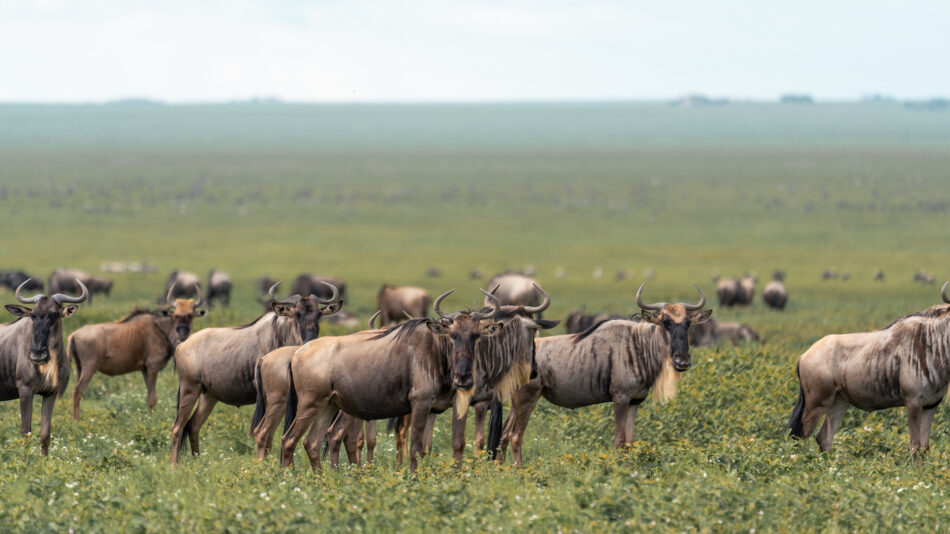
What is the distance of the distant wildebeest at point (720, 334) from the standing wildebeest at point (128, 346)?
16.1 metres

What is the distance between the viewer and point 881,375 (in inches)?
526

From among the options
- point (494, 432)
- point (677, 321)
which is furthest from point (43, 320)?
point (677, 321)

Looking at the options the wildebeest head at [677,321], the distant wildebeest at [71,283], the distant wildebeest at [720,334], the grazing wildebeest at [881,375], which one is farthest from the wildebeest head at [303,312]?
the distant wildebeest at [71,283]

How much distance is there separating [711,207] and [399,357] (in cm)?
9934

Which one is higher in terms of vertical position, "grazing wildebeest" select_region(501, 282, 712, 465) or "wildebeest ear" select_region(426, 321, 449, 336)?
"wildebeest ear" select_region(426, 321, 449, 336)

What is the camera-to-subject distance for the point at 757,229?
95125 mm

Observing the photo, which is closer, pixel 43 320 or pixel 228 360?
pixel 43 320

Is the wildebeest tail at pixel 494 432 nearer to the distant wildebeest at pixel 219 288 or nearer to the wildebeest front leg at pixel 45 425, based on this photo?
the wildebeest front leg at pixel 45 425

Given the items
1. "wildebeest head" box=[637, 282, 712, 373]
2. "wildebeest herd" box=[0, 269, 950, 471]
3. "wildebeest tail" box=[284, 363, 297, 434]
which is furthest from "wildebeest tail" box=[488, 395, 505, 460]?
"wildebeest tail" box=[284, 363, 297, 434]

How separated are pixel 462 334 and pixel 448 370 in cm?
51

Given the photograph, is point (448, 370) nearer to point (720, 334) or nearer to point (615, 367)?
point (615, 367)

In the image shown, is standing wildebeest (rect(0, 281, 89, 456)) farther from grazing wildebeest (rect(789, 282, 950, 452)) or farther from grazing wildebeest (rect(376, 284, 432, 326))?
grazing wildebeest (rect(376, 284, 432, 326))

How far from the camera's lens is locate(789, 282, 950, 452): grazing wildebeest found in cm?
1315

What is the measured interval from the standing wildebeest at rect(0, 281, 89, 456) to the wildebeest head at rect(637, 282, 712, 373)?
675 cm
